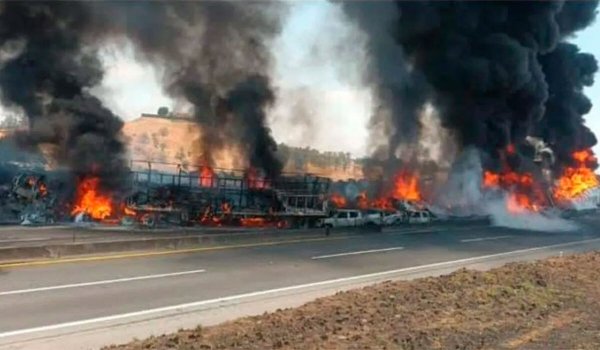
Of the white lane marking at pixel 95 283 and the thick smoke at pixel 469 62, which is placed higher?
the thick smoke at pixel 469 62

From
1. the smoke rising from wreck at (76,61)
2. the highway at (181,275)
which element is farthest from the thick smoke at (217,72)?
the highway at (181,275)

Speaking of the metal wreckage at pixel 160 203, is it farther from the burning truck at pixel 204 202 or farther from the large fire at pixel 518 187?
the large fire at pixel 518 187

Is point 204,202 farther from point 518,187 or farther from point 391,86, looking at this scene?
point 518,187

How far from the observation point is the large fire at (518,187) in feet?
143

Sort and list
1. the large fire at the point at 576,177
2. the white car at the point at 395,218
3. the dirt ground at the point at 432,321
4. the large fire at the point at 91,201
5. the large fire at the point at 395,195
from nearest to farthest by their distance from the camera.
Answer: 1. the dirt ground at the point at 432,321
2. the large fire at the point at 91,201
3. the white car at the point at 395,218
4. the large fire at the point at 395,195
5. the large fire at the point at 576,177

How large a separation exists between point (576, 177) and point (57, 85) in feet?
132

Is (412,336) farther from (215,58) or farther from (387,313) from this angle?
(215,58)

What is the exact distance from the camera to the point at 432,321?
800 centimetres

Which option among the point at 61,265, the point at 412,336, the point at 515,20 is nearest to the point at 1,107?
the point at 61,265

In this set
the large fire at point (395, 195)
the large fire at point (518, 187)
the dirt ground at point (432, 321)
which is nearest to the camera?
the dirt ground at point (432, 321)

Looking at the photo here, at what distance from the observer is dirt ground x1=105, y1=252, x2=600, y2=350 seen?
6770mm

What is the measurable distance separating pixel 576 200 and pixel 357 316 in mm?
53234

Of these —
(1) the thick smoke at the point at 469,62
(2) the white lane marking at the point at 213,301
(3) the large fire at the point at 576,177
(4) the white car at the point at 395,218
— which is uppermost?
(1) the thick smoke at the point at 469,62

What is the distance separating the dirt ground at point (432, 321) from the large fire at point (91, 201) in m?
17.6
